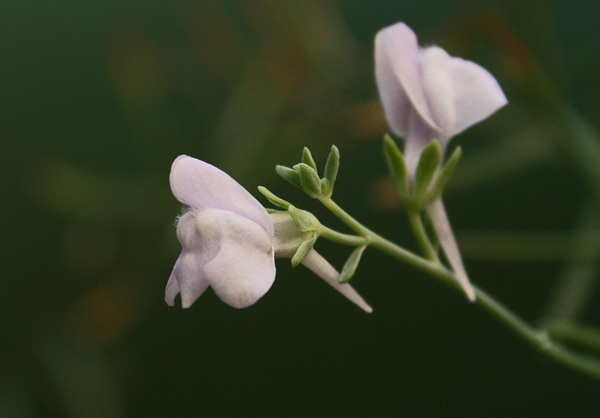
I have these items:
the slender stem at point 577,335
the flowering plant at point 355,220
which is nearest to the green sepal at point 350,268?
the flowering plant at point 355,220

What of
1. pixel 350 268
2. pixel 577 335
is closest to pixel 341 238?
pixel 350 268

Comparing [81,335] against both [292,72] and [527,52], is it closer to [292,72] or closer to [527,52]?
[292,72]

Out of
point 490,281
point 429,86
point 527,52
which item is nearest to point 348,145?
point 527,52

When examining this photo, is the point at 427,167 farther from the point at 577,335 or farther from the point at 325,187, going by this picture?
the point at 577,335

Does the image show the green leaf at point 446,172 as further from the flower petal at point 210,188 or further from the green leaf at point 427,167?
the flower petal at point 210,188

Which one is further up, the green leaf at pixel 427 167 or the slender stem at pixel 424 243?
the green leaf at pixel 427 167

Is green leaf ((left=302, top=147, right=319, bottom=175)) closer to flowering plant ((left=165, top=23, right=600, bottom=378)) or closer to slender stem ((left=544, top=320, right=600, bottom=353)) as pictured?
flowering plant ((left=165, top=23, right=600, bottom=378))

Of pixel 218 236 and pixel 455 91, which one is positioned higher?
pixel 455 91
